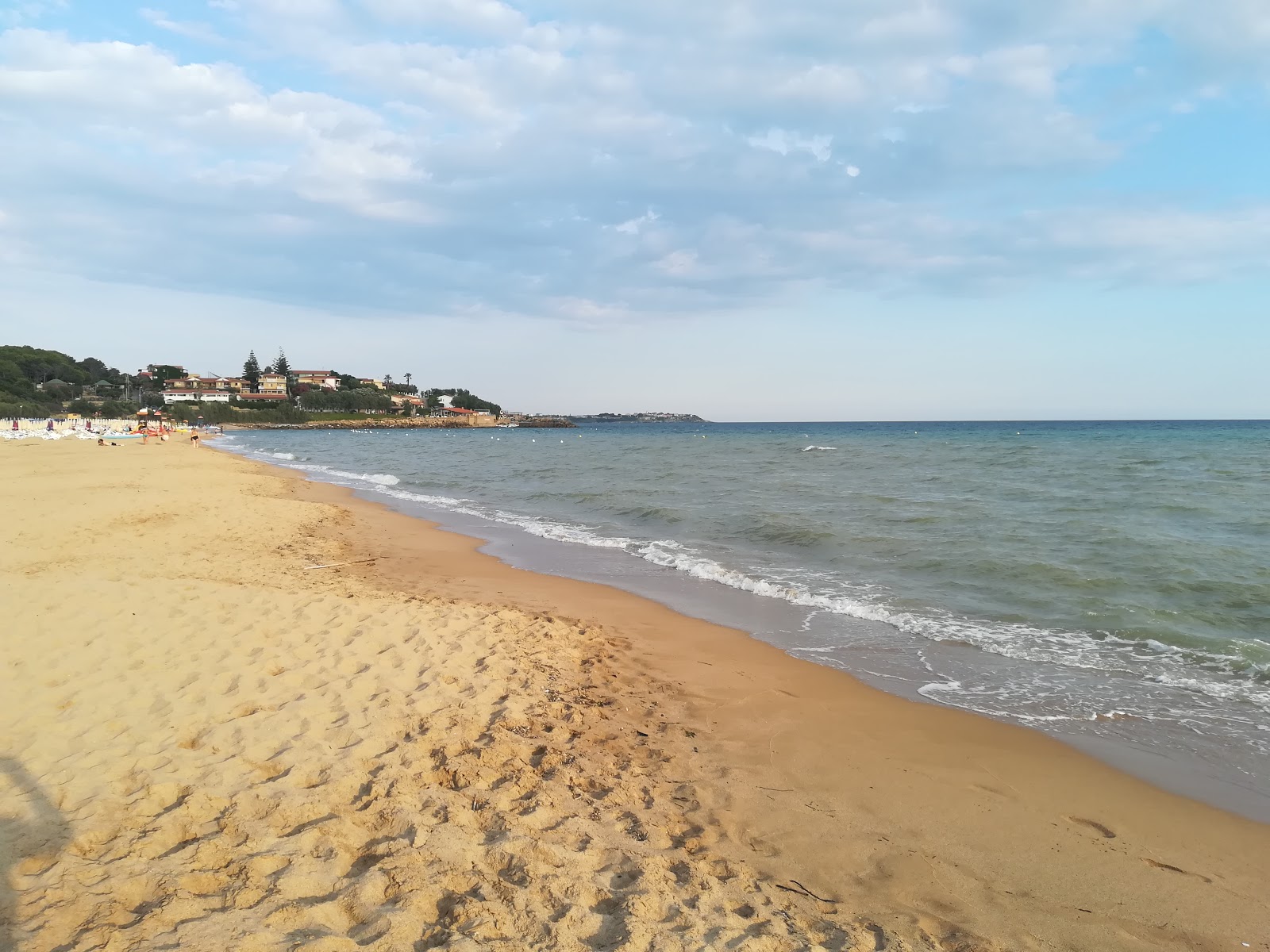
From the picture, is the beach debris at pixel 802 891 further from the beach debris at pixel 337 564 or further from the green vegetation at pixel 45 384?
the green vegetation at pixel 45 384

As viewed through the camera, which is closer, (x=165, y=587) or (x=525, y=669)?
(x=525, y=669)

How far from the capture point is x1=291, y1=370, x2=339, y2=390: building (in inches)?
6294

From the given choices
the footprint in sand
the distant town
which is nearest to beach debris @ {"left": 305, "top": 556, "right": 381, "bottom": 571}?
the footprint in sand

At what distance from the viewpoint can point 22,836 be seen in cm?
330

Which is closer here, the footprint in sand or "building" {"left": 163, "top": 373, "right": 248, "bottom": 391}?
the footprint in sand

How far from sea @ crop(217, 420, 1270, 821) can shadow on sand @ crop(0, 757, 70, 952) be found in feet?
19.8

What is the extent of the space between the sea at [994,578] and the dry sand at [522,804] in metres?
0.80

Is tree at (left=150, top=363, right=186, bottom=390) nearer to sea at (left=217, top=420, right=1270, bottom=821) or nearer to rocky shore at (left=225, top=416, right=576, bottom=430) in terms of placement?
rocky shore at (left=225, top=416, right=576, bottom=430)

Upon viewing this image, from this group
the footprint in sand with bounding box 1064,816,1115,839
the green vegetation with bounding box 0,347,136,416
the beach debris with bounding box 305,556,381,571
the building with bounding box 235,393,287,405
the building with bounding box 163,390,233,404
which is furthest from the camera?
the building with bounding box 235,393,287,405

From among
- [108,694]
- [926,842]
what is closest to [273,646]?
[108,694]

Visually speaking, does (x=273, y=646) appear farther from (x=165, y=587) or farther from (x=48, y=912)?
(x=48, y=912)

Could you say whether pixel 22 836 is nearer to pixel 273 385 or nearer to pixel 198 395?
pixel 198 395

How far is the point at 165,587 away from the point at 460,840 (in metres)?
6.10

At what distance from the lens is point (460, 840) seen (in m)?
3.58
